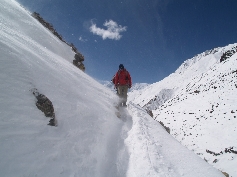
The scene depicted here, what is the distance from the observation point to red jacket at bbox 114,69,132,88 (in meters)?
11.5

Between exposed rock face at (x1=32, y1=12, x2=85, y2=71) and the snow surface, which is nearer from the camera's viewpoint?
the snow surface

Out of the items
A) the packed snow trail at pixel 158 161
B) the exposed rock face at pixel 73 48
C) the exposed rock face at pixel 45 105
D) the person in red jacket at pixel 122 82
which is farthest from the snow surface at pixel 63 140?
the exposed rock face at pixel 73 48

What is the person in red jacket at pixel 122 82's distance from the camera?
11.5 m

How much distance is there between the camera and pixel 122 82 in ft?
37.8

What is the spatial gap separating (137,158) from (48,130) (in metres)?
2.59

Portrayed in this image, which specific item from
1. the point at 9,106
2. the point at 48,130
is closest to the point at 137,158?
the point at 48,130

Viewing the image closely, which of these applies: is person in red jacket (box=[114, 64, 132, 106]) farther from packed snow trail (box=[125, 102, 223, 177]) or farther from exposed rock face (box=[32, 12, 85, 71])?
exposed rock face (box=[32, 12, 85, 71])

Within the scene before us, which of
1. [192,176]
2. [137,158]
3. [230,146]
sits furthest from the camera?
[230,146]

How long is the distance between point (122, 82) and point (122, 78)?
0.26 metres

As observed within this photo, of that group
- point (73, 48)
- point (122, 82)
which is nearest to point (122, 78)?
point (122, 82)

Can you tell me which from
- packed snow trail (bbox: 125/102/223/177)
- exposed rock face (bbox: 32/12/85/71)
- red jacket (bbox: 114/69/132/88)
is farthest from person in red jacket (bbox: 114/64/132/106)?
exposed rock face (bbox: 32/12/85/71)

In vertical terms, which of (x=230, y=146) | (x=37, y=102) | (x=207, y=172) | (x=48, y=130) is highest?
(x=230, y=146)

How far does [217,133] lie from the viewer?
18547 millimetres

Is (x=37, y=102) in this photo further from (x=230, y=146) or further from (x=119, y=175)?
(x=230, y=146)
